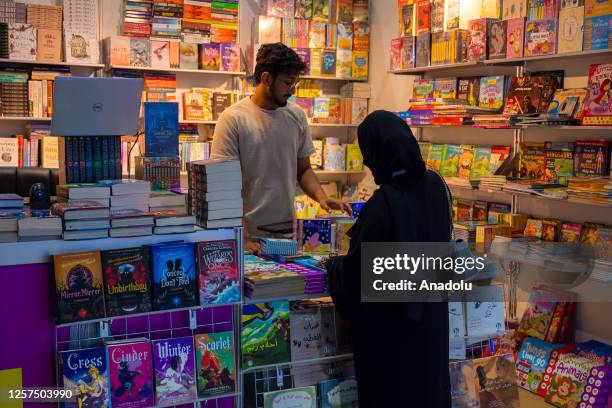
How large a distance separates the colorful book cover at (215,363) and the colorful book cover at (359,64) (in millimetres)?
4394

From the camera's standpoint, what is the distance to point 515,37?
457 centimetres

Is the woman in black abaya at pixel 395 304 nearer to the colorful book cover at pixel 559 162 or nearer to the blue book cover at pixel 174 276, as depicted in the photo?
the blue book cover at pixel 174 276

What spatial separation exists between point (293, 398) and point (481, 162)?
2863 mm

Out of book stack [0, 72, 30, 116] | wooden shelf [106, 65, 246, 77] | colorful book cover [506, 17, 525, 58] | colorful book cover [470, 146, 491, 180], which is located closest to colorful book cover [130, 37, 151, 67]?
wooden shelf [106, 65, 246, 77]

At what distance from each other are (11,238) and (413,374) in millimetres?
1421

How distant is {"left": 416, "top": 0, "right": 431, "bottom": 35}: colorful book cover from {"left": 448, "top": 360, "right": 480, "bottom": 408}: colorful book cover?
3.17m

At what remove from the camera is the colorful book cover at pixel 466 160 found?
16.9 ft

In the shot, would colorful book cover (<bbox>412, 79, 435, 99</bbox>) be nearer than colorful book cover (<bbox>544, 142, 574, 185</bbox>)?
No

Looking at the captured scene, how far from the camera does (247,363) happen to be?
2.64 meters

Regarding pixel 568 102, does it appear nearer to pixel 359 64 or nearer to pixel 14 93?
pixel 359 64

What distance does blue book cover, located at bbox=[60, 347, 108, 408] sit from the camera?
2.32 m

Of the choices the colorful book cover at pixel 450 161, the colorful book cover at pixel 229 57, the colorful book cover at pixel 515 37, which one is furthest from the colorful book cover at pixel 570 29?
the colorful book cover at pixel 229 57

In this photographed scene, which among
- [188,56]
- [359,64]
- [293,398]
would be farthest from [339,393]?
[359,64]

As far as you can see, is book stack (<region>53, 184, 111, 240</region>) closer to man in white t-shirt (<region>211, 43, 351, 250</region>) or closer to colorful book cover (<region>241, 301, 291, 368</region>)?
colorful book cover (<region>241, 301, 291, 368</region>)
